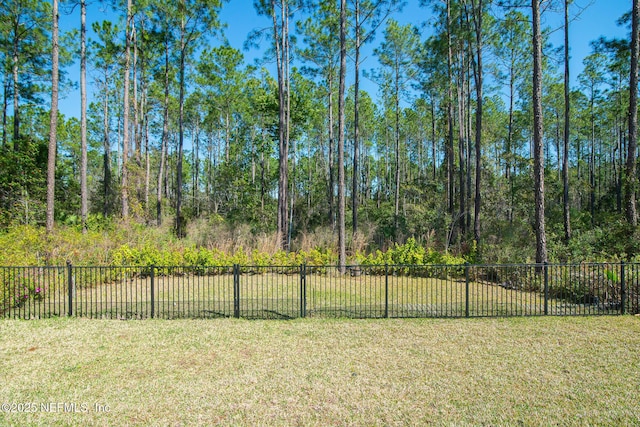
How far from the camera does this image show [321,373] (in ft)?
14.0

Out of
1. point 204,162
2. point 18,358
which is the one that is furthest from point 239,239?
point 204,162

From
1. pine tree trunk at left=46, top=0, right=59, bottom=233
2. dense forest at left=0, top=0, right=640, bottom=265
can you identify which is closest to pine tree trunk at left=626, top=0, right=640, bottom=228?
dense forest at left=0, top=0, right=640, bottom=265

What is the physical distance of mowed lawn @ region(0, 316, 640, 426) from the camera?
10.9 feet

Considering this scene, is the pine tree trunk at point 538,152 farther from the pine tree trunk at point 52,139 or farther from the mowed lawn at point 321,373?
the pine tree trunk at point 52,139

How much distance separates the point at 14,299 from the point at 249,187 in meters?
15.4

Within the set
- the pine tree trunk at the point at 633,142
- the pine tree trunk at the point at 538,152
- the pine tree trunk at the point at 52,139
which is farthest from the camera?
the pine tree trunk at the point at 52,139

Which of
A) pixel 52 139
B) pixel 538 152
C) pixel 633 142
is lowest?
pixel 538 152

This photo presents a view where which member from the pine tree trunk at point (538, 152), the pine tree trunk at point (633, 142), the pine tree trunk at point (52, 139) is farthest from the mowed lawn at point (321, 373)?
the pine tree trunk at point (633, 142)

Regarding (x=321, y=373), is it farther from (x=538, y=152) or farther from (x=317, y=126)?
(x=317, y=126)

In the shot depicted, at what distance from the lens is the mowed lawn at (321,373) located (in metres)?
3.33

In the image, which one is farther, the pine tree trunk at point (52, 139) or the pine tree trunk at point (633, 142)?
the pine tree trunk at point (52, 139)

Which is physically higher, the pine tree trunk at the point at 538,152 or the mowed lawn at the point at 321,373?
the pine tree trunk at the point at 538,152

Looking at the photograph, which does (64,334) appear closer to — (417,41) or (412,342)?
(412,342)

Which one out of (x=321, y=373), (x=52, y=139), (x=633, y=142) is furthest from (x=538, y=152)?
(x=52, y=139)
